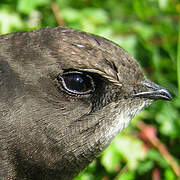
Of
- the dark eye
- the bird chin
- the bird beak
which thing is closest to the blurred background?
the bird beak

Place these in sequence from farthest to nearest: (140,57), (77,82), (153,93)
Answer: (140,57)
(153,93)
(77,82)

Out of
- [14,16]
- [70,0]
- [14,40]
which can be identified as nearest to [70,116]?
[14,40]

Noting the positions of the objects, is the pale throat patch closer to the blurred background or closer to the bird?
the bird

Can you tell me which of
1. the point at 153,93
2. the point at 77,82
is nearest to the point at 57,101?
the point at 77,82

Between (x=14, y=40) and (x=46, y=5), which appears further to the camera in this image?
(x=46, y=5)

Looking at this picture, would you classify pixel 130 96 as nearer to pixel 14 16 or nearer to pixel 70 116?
pixel 70 116

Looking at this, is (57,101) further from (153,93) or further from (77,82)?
(153,93)

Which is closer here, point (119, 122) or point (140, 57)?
point (119, 122)
